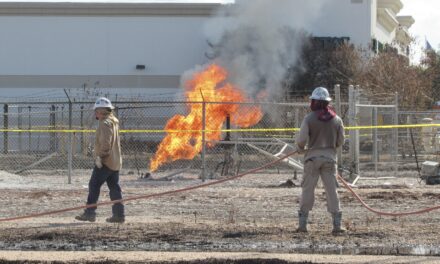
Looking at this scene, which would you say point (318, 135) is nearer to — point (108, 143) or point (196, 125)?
point (108, 143)

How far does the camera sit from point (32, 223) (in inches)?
407

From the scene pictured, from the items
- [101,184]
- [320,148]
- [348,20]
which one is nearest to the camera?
[320,148]

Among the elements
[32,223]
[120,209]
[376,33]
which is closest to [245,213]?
[120,209]

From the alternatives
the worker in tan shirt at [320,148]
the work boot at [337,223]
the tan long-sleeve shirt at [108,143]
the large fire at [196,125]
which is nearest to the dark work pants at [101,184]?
the tan long-sleeve shirt at [108,143]

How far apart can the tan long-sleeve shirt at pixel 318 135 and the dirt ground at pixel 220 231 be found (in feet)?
3.18

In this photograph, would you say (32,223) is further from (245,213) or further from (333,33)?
(333,33)

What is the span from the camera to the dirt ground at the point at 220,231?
321 inches

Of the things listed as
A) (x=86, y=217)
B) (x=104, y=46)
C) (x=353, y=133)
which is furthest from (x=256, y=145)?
(x=104, y=46)

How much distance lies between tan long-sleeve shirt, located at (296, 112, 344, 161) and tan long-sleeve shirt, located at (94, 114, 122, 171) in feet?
8.28

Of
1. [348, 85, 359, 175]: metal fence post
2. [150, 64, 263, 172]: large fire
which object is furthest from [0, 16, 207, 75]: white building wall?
[348, 85, 359, 175]: metal fence post

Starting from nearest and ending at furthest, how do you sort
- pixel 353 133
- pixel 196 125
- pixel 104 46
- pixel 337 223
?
pixel 337 223 → pixel 353 133 → pixel 196 125 → pixel 104 46

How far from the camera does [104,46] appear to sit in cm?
4250

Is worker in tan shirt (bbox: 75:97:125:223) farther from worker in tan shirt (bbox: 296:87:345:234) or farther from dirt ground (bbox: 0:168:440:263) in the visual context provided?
worker in tan shirt (bbox: 296:87:345:234)

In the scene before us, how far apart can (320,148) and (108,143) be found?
2775mm
